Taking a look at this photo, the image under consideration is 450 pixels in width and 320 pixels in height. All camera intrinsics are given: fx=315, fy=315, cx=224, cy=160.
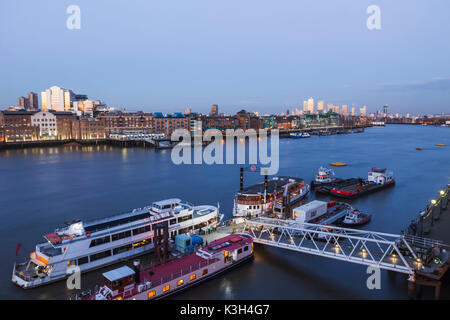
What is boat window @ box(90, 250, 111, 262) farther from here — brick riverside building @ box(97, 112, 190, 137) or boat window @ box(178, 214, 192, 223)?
brick riverside building @ box(97, 112, 190, 137)

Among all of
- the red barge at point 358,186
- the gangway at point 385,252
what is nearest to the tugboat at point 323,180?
Answer: the red barge at point 358,186

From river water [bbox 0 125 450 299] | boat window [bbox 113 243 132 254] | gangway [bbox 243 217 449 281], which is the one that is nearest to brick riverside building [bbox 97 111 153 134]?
river water [bbox 0 125 450 299]

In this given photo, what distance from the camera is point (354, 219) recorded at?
1377cm

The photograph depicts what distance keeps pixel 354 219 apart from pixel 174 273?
8954 mm

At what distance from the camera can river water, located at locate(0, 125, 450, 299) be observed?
8609mm

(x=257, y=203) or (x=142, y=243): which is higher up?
(x=257, y=203)

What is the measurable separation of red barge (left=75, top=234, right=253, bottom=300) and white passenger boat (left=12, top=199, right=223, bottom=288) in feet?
4.36

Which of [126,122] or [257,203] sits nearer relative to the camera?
[257,203]

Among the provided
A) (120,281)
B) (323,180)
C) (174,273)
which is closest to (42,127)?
(323,180)

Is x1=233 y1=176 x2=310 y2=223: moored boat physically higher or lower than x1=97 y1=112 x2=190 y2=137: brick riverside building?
lower

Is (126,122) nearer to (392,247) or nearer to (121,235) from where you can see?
(121,235)
